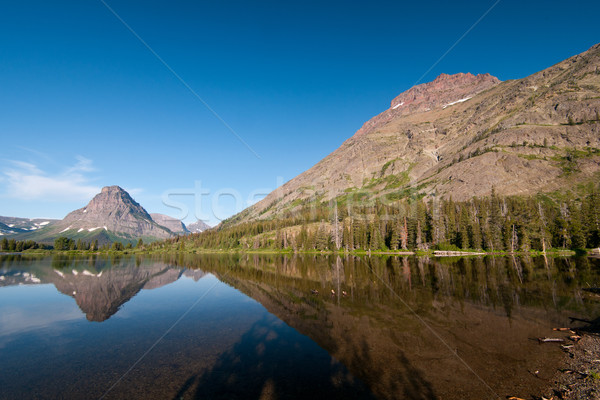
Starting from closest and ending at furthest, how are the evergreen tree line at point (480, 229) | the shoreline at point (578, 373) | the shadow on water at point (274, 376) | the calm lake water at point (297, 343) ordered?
the shoreline at point (578, 373)
the shadow on water at point (274, 376)
the calm lake water at point (297, 343)
the evergreen tree line at point (480, 229)

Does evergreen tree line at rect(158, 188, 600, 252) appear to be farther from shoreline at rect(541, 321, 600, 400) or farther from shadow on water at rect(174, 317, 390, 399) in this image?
shadow on water at rect(174, 317, 390, 399)

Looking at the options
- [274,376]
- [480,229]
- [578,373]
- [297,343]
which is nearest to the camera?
[578,373]

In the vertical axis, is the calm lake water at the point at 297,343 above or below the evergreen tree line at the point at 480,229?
below

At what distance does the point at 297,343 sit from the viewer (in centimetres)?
2014

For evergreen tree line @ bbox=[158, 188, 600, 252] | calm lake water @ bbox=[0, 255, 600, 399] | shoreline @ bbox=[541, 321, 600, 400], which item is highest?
evergreen tree line @ bbox=[158, 188, 600, 252]

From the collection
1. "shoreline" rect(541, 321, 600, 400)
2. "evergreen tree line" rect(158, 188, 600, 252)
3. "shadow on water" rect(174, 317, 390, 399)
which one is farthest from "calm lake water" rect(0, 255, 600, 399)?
"evergreen tree line" rect(158, 188, 600, 252)

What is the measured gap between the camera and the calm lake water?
45.3ft

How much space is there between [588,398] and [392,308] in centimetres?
1676

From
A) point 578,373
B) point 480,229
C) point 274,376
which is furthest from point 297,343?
point 480,229

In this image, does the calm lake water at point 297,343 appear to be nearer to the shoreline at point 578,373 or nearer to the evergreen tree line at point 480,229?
the shoreline at point 578,373

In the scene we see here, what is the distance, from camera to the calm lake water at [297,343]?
45.3 ft

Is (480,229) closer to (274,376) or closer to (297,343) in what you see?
(297,343)

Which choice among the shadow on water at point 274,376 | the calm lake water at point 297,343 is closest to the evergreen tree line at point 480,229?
the calm lake water at point 297,343

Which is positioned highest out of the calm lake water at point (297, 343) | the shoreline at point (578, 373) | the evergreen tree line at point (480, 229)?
the evergreen tree line at point (480, 229)
